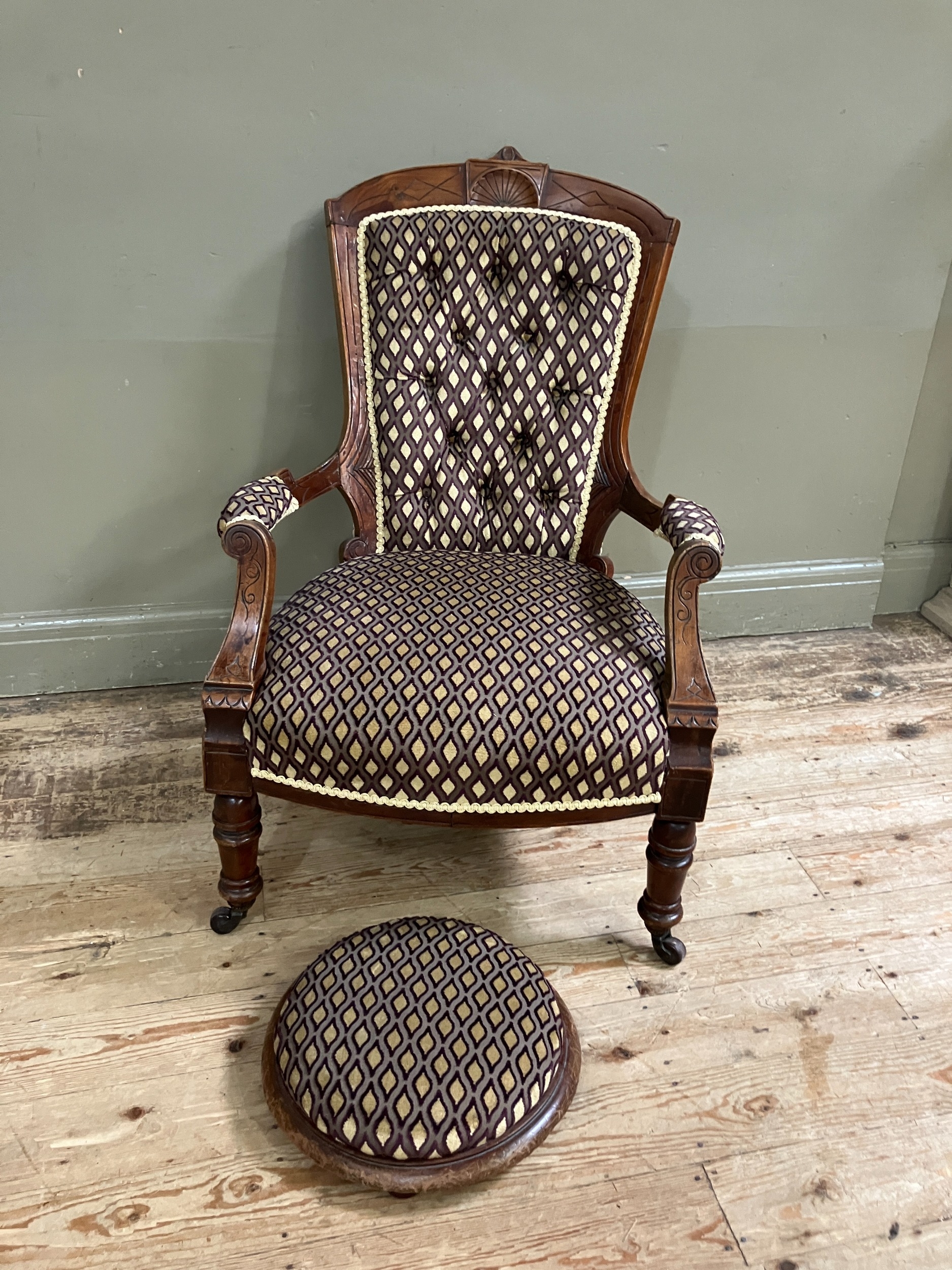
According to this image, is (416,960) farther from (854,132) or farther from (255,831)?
(854,132)

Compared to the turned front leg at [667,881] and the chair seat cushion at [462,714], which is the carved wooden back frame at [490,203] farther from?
the turned front leg at [667,881]

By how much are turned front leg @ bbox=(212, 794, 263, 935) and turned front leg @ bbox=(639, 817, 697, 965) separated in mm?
611

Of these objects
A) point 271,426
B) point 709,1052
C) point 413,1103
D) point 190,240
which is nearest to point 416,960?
point 413,1103

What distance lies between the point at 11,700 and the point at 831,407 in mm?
1977

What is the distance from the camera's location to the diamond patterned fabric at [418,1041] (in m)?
1.23

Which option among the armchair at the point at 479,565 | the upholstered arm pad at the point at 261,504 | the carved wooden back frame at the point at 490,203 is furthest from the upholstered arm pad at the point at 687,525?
the upholstered arm pad at the point at 261,504

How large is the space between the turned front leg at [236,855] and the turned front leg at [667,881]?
611 mm

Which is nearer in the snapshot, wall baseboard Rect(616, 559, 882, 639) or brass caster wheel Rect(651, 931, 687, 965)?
brass caster wheel Rect(651, 931, 687, 965)

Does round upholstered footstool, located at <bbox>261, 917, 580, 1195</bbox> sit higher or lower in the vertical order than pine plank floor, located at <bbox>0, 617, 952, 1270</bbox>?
higher

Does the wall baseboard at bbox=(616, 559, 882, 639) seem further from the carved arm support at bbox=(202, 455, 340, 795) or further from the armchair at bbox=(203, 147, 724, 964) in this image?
the carved arm support at bbox=(202, 455, 340, 795)

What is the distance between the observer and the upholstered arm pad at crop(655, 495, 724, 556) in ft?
4.86

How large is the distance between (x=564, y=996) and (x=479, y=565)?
2.33ft

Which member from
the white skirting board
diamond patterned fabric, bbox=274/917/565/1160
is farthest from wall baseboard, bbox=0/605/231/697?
diamond patterned fabric, bbox=274/917/565/1160

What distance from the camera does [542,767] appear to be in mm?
1394
